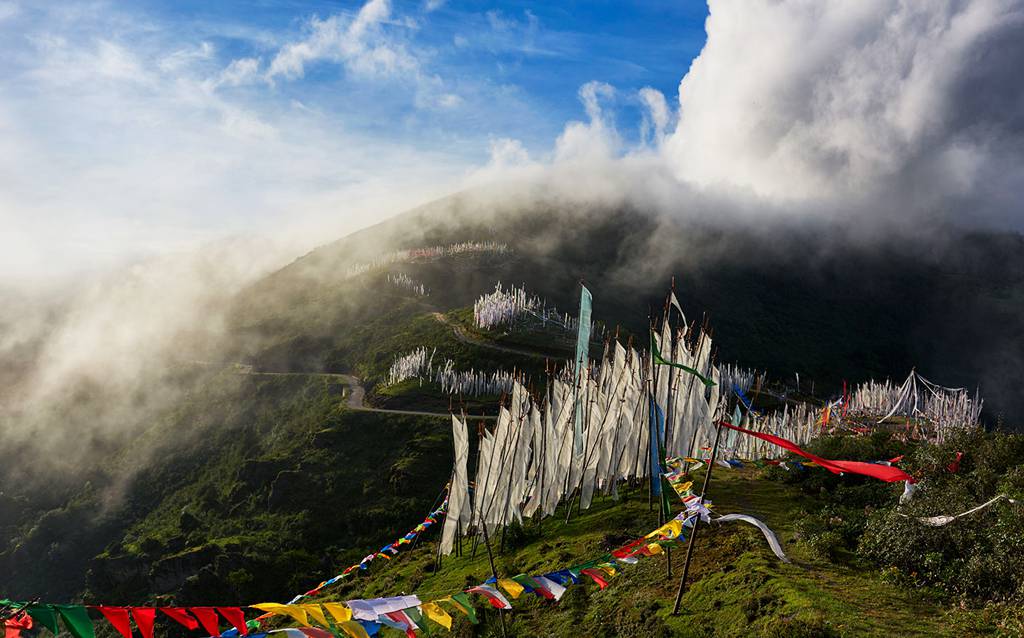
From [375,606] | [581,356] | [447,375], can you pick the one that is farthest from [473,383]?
[375,606]

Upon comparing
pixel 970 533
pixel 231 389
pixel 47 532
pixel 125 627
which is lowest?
pixel 47 532

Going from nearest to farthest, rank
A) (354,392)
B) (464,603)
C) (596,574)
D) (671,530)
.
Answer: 1. (464,603)
2. (596,574)
3. (671,530)
4. (354,392)

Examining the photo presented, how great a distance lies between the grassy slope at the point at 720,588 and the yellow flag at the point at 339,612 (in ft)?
35.0

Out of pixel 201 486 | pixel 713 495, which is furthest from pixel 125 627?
pixel 201 486

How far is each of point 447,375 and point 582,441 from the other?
73.4 meters

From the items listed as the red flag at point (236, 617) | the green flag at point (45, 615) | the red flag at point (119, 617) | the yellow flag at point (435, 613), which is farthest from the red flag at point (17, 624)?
the yellow flag at point (435, 613)

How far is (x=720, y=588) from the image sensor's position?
71.8ft

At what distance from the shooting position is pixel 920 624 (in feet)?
56.5

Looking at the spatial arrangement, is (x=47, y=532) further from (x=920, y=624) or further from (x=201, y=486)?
(x=920, y=624)

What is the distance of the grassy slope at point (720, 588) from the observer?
17.7m

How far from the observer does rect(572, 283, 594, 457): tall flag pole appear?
1335 inches

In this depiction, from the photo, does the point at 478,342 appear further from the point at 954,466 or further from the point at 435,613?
the point at 435,613

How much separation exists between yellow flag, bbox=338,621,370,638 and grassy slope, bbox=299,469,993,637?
33.1 feet

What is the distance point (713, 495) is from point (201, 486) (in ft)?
312
